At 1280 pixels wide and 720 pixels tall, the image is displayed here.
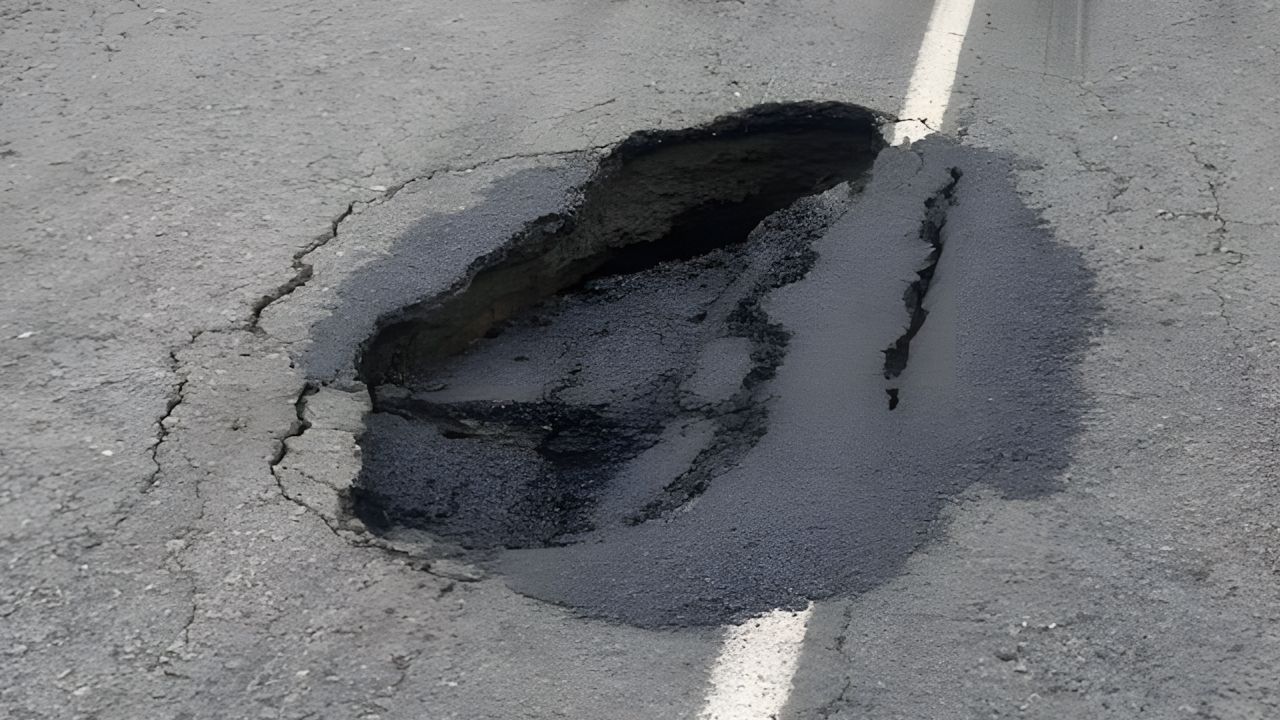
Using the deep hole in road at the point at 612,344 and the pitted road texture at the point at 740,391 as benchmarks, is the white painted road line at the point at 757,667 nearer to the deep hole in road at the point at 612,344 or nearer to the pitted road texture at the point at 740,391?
the pitted road texture at the point at 740,391

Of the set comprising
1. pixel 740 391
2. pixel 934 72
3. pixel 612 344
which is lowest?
pixel 612 344

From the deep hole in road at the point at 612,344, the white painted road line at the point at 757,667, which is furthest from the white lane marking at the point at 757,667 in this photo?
the deep hole in road at the point at 612,344

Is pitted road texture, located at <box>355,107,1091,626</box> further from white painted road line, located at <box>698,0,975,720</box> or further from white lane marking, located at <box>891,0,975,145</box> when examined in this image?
white lane marking, located at <box>891,0,975,145</box>

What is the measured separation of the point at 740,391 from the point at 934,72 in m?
2.93

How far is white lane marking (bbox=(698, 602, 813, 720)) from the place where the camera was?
3254mm

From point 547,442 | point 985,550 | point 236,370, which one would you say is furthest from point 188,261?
point 985,550

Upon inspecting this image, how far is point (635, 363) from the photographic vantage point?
5.27 m

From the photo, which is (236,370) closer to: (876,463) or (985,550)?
(876,463)

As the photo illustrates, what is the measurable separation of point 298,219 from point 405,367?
954 millimetres

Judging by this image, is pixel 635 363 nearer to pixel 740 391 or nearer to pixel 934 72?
pixel 740 391

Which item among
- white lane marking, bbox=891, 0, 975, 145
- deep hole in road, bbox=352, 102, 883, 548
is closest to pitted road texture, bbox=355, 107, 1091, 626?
deep hole in road, bbox=352, 102, 883, 548

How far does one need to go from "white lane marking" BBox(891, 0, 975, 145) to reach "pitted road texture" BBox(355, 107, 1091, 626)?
0.78ft

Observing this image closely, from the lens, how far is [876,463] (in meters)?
4.09

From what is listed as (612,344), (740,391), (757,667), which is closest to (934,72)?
(612,344)
